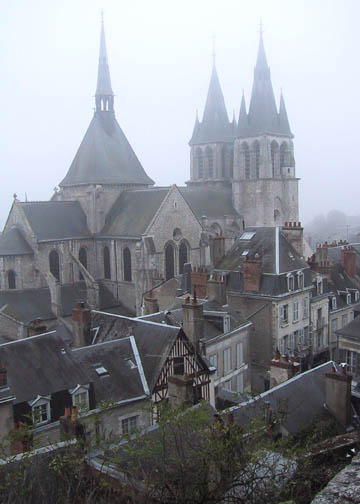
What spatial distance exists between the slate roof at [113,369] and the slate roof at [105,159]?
65.2 feet

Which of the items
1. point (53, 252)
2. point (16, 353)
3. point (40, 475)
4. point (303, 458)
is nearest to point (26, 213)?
point (53, 252)

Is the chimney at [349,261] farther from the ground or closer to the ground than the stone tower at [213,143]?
closer to the ground

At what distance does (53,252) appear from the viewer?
99.3 ft

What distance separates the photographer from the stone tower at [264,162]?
42.0m

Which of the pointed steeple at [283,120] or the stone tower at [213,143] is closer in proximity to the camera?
the pointed steeple at [283,120]

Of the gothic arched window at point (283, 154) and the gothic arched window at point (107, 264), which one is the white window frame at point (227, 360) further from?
the gothic arched window at point (283, 154)

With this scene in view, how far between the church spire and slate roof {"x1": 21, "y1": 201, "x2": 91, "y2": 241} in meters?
8.23

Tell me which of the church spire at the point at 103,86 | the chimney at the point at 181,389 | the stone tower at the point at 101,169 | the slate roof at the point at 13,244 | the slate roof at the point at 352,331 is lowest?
the slate roof at the point at 352,331

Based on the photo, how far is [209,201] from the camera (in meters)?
41.1

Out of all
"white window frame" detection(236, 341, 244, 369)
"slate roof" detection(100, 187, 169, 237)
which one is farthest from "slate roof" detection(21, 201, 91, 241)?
"white window frame" detection(236, 341, 244, 369)

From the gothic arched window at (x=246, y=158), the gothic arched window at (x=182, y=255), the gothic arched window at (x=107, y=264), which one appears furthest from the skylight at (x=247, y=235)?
the gothic arched window at (x=246, y=158)

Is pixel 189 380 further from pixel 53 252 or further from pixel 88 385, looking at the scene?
pixel 53 252

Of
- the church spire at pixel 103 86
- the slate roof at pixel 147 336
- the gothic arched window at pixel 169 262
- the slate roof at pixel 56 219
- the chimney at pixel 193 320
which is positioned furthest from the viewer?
the church spire at pixel 103 86

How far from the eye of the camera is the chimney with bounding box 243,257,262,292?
21.9 meters
